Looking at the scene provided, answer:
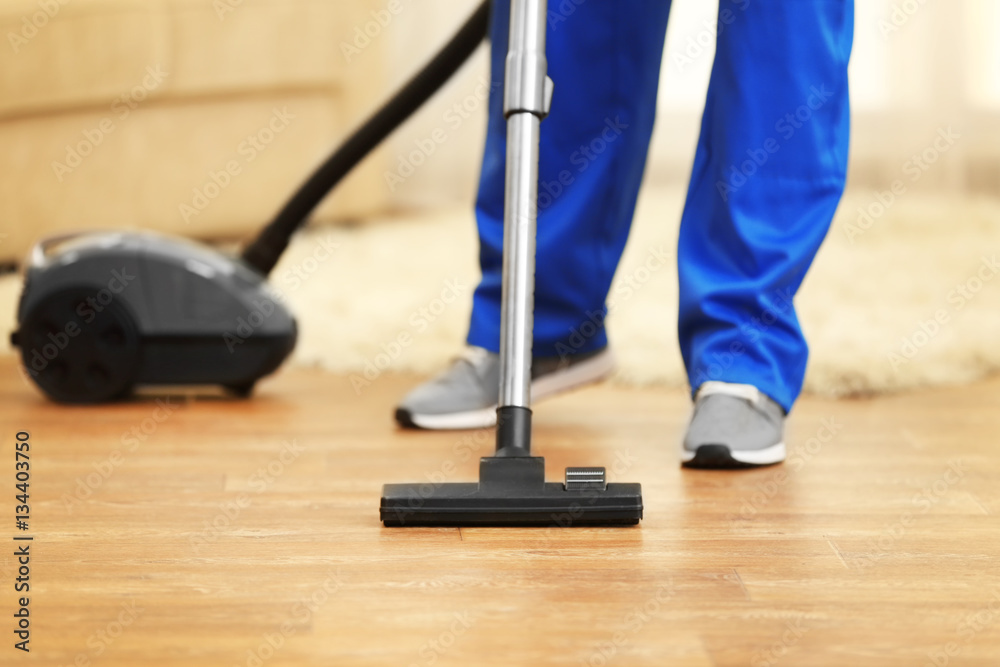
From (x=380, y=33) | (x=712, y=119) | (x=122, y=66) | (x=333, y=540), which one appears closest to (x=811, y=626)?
(x=333, y=540)

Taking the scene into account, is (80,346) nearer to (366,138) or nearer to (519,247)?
(366,138)

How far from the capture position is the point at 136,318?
1.24 m

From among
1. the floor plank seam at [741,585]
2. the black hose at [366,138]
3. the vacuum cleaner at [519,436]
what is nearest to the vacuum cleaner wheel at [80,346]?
the black hose at [366,138]

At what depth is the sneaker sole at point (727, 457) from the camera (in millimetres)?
977

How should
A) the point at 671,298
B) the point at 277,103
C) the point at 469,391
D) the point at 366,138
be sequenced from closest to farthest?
the point at 469,391 → the point at 366,138 → the point at 671,298 → the point at 277,103

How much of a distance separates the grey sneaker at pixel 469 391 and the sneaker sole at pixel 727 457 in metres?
0.22

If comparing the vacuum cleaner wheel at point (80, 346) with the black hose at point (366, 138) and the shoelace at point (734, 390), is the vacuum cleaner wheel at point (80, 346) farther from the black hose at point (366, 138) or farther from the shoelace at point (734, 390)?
the shoelace at point (734, 390)

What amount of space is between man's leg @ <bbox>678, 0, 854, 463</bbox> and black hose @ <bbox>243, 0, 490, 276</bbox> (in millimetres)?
302

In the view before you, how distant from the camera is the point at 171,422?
1182mm

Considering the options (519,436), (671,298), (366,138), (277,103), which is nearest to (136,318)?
(366,138)

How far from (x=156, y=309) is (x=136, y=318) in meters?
0.02

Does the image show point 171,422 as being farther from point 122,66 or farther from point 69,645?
point 122,66

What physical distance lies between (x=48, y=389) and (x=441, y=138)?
6.56ft

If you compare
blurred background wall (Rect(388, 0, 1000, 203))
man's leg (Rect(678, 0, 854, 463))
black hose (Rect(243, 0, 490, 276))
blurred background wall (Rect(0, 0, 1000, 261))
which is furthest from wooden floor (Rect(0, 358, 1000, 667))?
blurred background wall (Rect(388, 0, 1000, 203))
